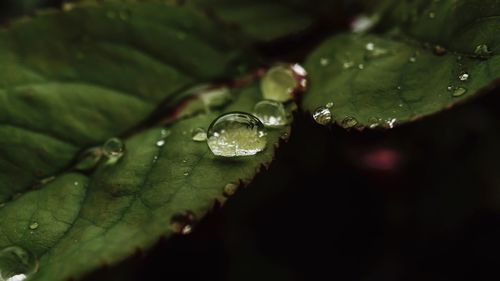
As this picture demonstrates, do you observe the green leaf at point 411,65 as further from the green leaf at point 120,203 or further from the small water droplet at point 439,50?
the green leaf at point 120,203

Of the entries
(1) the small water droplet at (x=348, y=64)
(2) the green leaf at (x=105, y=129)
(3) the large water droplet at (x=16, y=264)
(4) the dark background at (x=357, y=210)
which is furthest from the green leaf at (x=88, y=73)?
(4) the dark background at (x=357, y=210)

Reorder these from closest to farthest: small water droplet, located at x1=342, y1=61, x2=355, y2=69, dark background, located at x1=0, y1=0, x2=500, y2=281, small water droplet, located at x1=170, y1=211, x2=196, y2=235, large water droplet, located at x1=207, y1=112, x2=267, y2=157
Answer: small water droplet, located at x1=170, y1=211, x2=196, y2=235
large water droplet, located at x1=207, y1=112, x2=267, y2=157
small water droplet, located at x1=342, y1=61, x2=355, y2=69
dark background, located at x1=0, y1=0, x2=500, y2=281

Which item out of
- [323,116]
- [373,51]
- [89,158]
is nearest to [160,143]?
[89,158]

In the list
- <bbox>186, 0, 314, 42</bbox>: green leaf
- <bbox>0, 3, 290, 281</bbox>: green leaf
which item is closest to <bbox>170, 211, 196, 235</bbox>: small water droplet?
<bbox>0, 3, 290, 281</bbox>: green leaf

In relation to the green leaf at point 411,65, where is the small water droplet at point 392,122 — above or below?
below

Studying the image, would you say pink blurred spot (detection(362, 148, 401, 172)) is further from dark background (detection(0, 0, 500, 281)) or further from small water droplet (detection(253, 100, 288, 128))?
small water droplet (detection(253, 100, 288, 128))

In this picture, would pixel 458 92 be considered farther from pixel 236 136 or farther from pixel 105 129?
pixel 105 129

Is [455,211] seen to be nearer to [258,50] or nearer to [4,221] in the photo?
[258,50]
